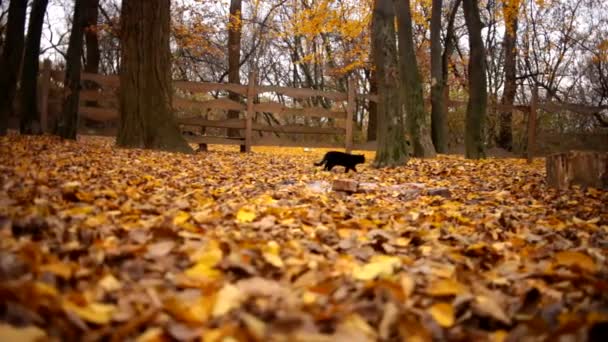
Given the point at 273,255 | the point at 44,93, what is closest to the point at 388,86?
the point at 273,255

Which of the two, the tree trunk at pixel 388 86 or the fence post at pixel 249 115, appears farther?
the fence post at pixel 249 115

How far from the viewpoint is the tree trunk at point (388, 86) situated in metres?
8.35

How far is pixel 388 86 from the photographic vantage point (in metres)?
8.31

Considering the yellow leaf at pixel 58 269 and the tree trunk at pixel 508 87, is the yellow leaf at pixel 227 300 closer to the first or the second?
the yellow leaf at pixel 58 269

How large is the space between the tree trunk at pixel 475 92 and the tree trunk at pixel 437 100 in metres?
2.63

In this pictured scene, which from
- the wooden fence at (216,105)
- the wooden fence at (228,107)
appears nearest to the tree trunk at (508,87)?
the wooden fence at (228,107)

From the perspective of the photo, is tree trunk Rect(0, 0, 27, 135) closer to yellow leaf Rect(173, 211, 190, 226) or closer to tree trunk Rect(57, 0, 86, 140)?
tree trunk Rect(57, 0, 86, 140)

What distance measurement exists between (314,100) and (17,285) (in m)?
26.3

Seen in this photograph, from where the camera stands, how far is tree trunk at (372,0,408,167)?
27.4 ft

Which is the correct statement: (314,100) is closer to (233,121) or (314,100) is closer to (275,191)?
(233,121)

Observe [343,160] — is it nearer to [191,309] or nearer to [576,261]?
Answer: [576,261]

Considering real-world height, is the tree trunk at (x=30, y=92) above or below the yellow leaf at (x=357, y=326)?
above

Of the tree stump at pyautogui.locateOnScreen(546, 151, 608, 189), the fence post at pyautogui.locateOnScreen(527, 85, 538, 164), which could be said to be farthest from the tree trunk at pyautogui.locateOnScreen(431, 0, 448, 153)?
the tree stump at pyautogui.locateOnScreen(546, 151, 608, 189)

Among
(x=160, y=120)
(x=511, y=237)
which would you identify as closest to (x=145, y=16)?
(x=160, y=120)
